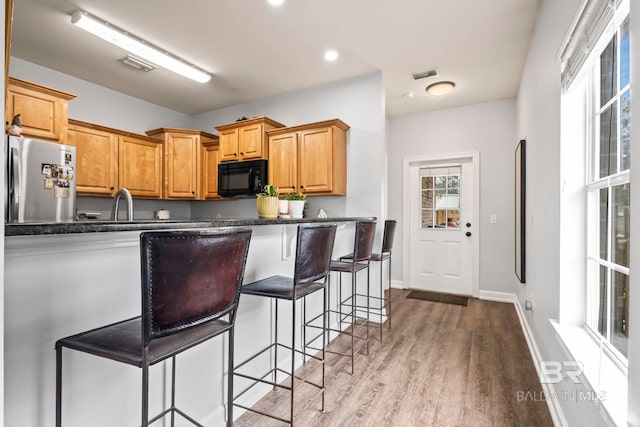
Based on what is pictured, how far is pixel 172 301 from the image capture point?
0.96 m

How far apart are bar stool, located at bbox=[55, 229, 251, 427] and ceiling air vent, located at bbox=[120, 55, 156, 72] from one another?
2.97m

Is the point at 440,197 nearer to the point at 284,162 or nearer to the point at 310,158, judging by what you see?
the point at 310,158

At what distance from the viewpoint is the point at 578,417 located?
1388 mm

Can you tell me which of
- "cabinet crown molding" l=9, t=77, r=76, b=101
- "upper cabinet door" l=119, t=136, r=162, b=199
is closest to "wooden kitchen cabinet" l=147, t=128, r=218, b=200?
"upper cabinet door" l=119, t=136, r=162, b=199

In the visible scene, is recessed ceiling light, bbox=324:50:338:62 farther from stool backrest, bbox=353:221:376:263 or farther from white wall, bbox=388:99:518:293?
white wall, bbox=388:99:518:293

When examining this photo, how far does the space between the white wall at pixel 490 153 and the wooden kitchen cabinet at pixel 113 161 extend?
3920 millimetres

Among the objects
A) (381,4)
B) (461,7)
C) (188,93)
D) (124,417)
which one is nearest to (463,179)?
(461,7)

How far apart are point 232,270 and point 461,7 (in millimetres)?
2581

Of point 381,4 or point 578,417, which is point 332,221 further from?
point 578,417

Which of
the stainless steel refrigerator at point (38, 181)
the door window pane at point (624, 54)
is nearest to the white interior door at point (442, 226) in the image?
the door window pane at point (624, 54)

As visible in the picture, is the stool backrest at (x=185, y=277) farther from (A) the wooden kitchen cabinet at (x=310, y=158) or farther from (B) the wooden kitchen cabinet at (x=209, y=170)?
(B) the wooden kitchen cabinet at (x=209, y=170)

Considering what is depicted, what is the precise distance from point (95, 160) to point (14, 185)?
1.18 meters

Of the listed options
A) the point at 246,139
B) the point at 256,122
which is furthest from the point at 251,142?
the point at 256,122

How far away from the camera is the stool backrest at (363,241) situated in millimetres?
2559
